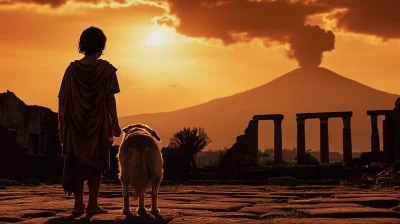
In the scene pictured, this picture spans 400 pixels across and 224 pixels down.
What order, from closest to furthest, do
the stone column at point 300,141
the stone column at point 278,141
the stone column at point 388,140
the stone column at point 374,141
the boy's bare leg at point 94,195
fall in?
the boy's bare leg at point 94,195, the stone column at point 388,140, the stone column at point 374,141, the stone column at point 300,141, the stone column at point 278,141

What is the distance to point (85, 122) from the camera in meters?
6.80

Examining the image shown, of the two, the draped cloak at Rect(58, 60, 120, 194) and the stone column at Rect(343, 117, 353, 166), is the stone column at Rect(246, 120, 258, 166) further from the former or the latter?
the draped cloak at Rect(58, 60, 120, 194)

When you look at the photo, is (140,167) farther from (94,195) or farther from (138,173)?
(94,195)

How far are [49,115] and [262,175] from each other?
1207 cm

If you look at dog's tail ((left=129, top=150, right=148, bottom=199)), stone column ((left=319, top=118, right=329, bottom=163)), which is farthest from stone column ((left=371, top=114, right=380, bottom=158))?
dog's tail ((left=129, top=150, right=148, bottom=199))

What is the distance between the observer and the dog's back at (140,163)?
6738mm

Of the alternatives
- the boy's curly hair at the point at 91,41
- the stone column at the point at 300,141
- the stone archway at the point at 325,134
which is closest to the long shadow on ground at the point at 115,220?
the boy's curly hair at the point at 91,41

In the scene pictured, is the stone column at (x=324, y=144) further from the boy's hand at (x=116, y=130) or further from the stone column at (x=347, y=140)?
the boy's hand at (x=116, y=130)

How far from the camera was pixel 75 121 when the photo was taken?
6.80 metres

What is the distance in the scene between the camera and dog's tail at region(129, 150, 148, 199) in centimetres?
673

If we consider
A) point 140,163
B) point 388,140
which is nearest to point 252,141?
point 388,140

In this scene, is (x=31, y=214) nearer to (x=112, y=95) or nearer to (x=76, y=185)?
(x=76, y=185)

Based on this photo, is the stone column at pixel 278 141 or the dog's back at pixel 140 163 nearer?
the dog's back at pixel 140 163

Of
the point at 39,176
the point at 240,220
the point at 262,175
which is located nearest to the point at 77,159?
the point at 240,220
